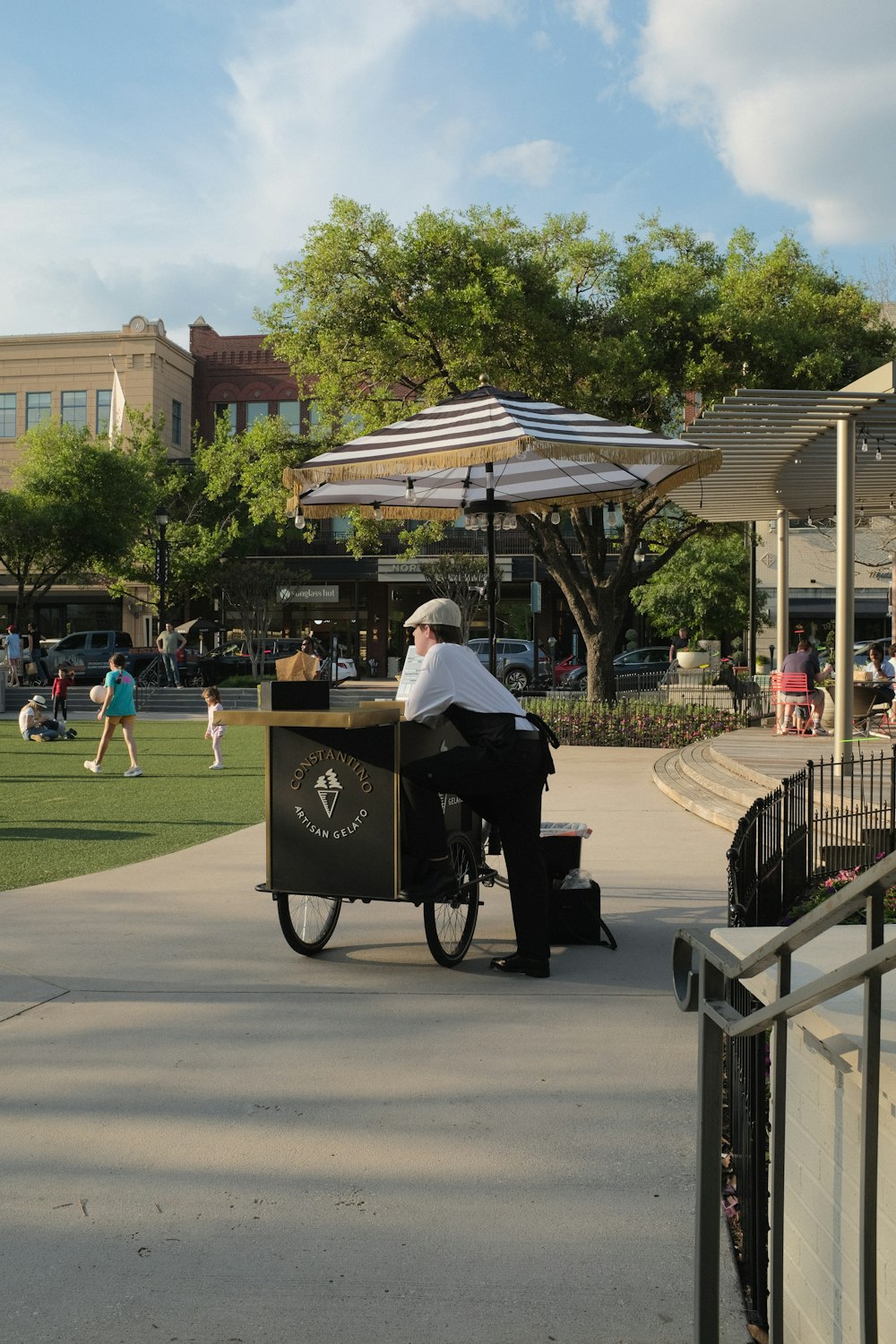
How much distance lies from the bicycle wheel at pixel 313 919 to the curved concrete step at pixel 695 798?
175 inches

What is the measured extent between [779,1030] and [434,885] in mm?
4001

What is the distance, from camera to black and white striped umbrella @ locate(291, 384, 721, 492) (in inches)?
305

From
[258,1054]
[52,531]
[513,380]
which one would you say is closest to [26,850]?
[258,1054]

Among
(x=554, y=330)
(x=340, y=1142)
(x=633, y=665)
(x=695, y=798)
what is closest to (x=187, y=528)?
(x=633, y=665)

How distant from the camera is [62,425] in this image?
45031mm

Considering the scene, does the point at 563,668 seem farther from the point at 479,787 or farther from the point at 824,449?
the point at 479,787

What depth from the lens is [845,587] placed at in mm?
12805

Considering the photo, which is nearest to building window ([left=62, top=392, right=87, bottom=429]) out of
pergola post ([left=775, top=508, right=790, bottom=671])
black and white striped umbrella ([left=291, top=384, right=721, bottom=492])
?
pergola post ([left=775, top=508, right=790, bottom=671])

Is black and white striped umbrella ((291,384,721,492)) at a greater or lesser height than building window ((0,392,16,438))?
lesser

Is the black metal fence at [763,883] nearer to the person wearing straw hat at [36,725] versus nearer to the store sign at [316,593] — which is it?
the person wearing straw hat at [36,725]

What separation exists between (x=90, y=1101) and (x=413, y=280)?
18.9 meters

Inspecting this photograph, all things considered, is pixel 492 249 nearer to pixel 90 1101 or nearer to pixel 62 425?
pixel 90 1101

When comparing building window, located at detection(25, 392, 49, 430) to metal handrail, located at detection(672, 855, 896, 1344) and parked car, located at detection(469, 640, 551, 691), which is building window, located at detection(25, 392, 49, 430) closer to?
parked car, located at detection(469, 640, 551, 691)

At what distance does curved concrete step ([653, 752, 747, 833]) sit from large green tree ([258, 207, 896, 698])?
5.72 meters
